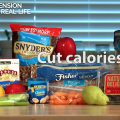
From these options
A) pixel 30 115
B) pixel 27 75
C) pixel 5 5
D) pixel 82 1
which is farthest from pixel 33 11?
pixel 30 115

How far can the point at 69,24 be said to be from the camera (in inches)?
106

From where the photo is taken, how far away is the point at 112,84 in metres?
0.73

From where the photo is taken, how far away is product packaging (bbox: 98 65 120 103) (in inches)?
28.5

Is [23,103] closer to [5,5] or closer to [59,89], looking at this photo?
[59,89]

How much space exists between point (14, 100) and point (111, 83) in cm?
35

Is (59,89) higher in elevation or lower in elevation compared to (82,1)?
lower

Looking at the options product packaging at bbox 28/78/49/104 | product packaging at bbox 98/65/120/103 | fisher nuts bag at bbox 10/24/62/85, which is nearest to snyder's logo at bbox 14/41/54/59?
fisher nuts bag at bbox 10/24/62/85

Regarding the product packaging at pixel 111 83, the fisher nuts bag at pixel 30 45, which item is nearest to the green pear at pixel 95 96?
→ the product packaging at pixel 111 83

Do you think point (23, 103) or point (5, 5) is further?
point (5, 5)

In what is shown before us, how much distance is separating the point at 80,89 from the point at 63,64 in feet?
0.40

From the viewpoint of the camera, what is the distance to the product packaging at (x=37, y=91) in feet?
2.45

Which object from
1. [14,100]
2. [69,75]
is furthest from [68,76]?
[14,100]

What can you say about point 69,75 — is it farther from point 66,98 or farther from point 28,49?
point 28,49

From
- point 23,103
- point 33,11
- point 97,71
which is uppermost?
point 33,11
